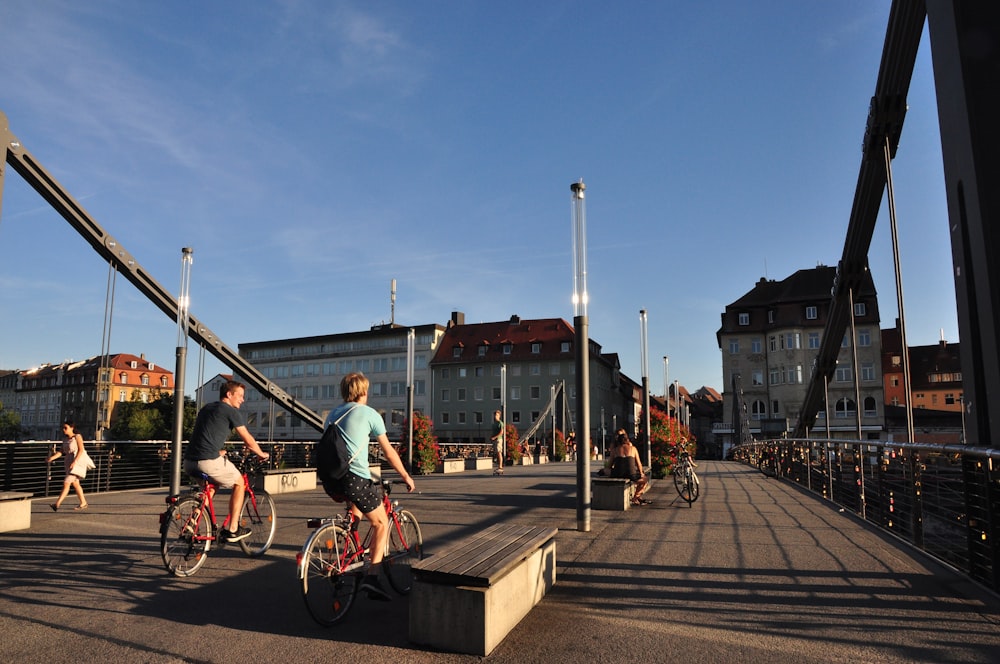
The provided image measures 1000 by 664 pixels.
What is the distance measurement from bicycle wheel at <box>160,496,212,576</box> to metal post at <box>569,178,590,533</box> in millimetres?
4284

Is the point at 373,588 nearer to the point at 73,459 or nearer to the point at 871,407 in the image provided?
the point at 73,459

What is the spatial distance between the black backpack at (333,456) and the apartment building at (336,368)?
75.2 meters

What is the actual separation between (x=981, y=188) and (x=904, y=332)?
14.3 feet

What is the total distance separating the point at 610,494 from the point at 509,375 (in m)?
68.2

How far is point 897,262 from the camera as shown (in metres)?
11.4

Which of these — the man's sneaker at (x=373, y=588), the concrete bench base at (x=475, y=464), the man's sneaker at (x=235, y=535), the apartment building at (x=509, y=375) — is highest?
the apartment building at (x=509, y=375)

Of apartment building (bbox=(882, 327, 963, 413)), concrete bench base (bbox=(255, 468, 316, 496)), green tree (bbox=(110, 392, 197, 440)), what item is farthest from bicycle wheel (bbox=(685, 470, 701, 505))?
apartment building (bbox=(882, 327, 963, 413))

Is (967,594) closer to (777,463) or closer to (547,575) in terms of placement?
(547,575)

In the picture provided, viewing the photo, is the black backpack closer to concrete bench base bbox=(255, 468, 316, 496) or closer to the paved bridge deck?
the paved bridge deck

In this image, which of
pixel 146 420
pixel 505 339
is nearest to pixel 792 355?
pixel 505 339

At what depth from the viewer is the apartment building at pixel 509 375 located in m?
77.8

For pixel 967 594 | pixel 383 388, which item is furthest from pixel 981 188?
pixel 383 388

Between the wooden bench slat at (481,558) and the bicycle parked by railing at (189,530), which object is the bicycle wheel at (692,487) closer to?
the wooden bench slat at (481,558)

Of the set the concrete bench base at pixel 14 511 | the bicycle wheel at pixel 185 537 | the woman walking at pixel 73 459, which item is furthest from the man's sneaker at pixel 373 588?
the woman walking at pixel 73 459
